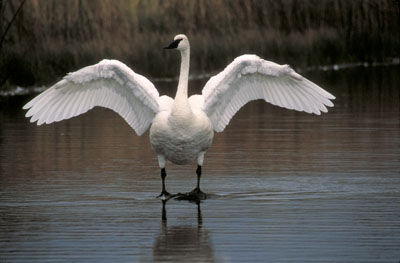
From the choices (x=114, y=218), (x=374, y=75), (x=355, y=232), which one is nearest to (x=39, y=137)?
(x=114, y=218)

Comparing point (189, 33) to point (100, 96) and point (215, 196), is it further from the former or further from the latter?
point (215, 196)

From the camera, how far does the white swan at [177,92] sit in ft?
37.0

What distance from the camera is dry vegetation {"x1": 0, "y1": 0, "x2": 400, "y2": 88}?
2472 centimetres

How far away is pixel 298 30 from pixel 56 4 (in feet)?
29.9

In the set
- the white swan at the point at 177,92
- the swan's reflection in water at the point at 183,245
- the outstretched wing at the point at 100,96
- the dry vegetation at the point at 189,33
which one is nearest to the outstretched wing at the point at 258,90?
the white swan at the point at 177,92

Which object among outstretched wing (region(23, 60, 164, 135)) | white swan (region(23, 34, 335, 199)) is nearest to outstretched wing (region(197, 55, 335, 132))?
white swan (region(23, 34, 335, 199))

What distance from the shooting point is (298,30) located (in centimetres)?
3272

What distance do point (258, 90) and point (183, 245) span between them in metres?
3.92

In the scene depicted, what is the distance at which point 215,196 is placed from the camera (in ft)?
35.1

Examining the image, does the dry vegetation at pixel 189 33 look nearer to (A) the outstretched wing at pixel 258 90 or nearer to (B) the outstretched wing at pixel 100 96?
(B) the outstretched wing at pixel 100 96

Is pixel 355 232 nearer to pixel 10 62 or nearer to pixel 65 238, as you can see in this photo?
pixel 65 238

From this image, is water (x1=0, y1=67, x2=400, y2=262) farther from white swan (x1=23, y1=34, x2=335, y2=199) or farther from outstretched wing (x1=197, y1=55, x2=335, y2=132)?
outstretched wing (x1=197, y1=55, x2=335, y2=132)

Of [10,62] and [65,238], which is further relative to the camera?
[10,62]

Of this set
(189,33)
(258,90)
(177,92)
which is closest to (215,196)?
(177,92)
